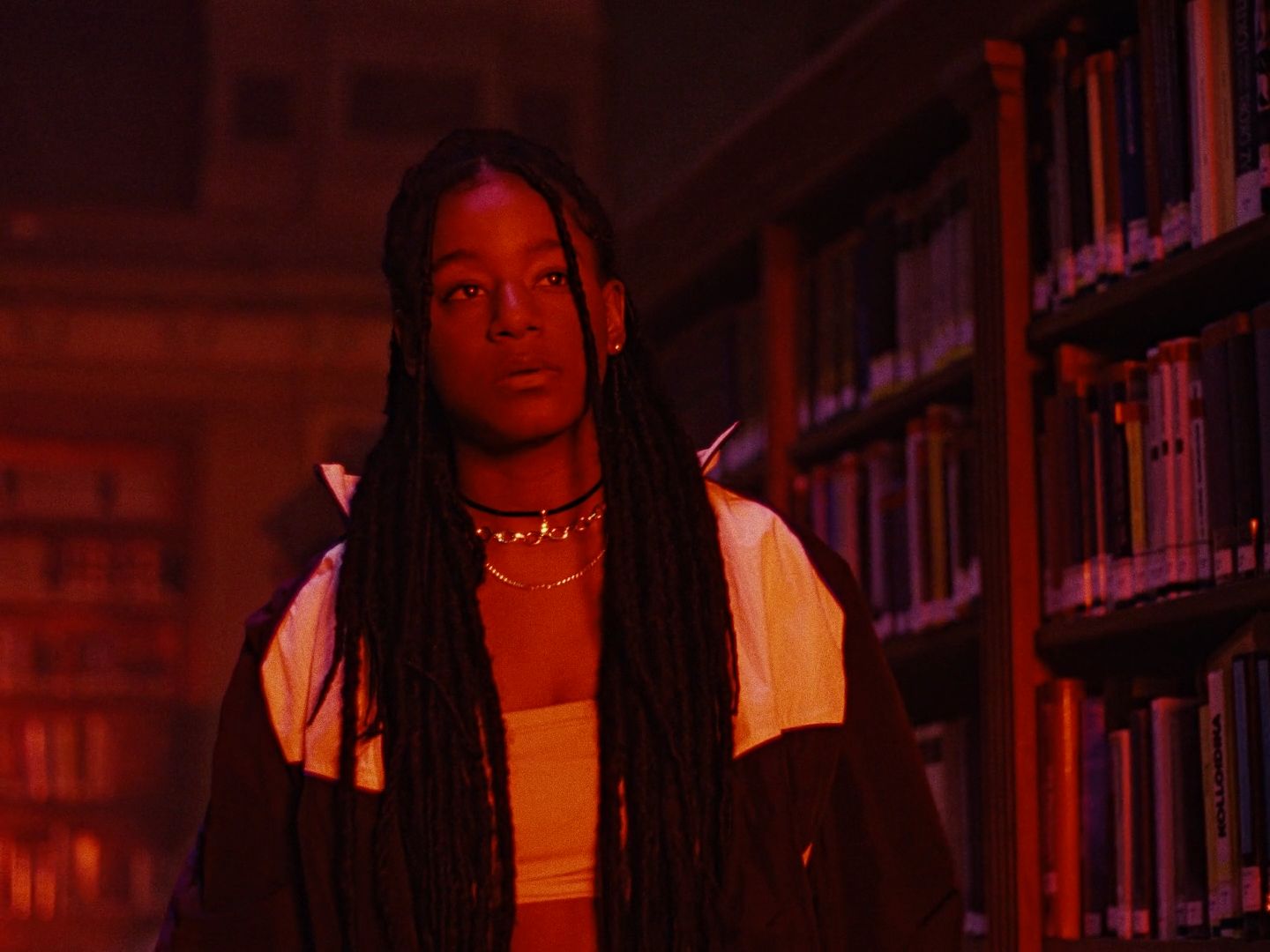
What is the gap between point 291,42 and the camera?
6371 mm

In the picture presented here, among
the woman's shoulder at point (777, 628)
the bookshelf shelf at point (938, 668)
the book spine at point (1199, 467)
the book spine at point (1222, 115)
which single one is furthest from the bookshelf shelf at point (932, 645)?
the woman's shoulder at point (777, 628)

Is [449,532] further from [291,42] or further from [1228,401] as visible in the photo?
[291,42]

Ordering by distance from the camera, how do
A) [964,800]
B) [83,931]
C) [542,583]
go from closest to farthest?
[542,583], [964,800], [83,931]

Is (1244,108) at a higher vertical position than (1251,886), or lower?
higher

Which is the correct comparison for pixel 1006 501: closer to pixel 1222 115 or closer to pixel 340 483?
pixel 1222 115

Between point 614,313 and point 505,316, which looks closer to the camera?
point 505,316

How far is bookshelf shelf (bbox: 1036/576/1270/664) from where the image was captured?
176 cm

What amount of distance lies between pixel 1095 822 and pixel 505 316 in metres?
1.02

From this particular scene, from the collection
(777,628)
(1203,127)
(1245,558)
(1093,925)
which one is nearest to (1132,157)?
(1203,127)

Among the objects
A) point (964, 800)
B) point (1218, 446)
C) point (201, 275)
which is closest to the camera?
point (1218, 446)

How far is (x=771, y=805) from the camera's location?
123cm

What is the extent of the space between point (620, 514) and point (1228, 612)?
28.5 inches

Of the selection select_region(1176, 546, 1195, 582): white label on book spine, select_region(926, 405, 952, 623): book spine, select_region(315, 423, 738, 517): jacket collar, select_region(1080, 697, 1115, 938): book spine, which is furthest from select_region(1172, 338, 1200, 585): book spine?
select_region(315, 423, 738, 517): jacket collar

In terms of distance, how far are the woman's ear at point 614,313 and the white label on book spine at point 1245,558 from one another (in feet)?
2.31
